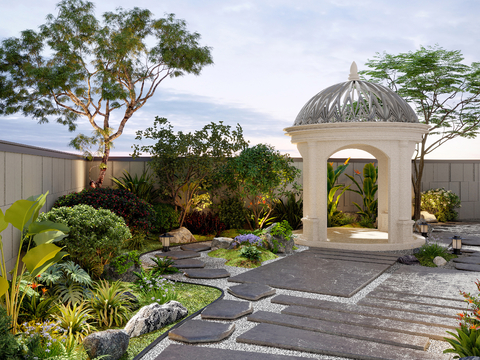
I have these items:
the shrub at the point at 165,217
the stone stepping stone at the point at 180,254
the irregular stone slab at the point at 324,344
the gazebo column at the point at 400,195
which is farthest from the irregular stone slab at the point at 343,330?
the shrub at the point at 165,217

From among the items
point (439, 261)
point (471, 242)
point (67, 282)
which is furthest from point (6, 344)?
point (471, 242)

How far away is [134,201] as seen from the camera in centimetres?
943

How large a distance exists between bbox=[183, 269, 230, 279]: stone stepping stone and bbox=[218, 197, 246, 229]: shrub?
4497 mm

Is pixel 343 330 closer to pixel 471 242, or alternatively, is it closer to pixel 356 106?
pixel 356 106

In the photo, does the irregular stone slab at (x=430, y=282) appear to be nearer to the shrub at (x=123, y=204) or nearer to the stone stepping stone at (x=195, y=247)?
the stone stepping stone at (x=195, y=247)

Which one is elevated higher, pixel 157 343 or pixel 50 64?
pixel 50 64

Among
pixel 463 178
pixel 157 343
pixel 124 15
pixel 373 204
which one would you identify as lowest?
pixel 157 343

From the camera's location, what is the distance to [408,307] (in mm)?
5219

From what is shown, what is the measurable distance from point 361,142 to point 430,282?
12.4ft

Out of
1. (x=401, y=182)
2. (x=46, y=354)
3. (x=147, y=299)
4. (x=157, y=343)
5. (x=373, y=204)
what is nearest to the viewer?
(x=46, y=354)

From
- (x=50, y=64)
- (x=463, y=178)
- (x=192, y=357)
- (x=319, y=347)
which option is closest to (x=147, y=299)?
(x=192, y=357)

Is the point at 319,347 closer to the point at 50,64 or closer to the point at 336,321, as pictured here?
the point at 336,321

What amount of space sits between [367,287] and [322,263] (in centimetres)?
157

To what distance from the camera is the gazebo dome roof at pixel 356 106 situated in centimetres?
928
